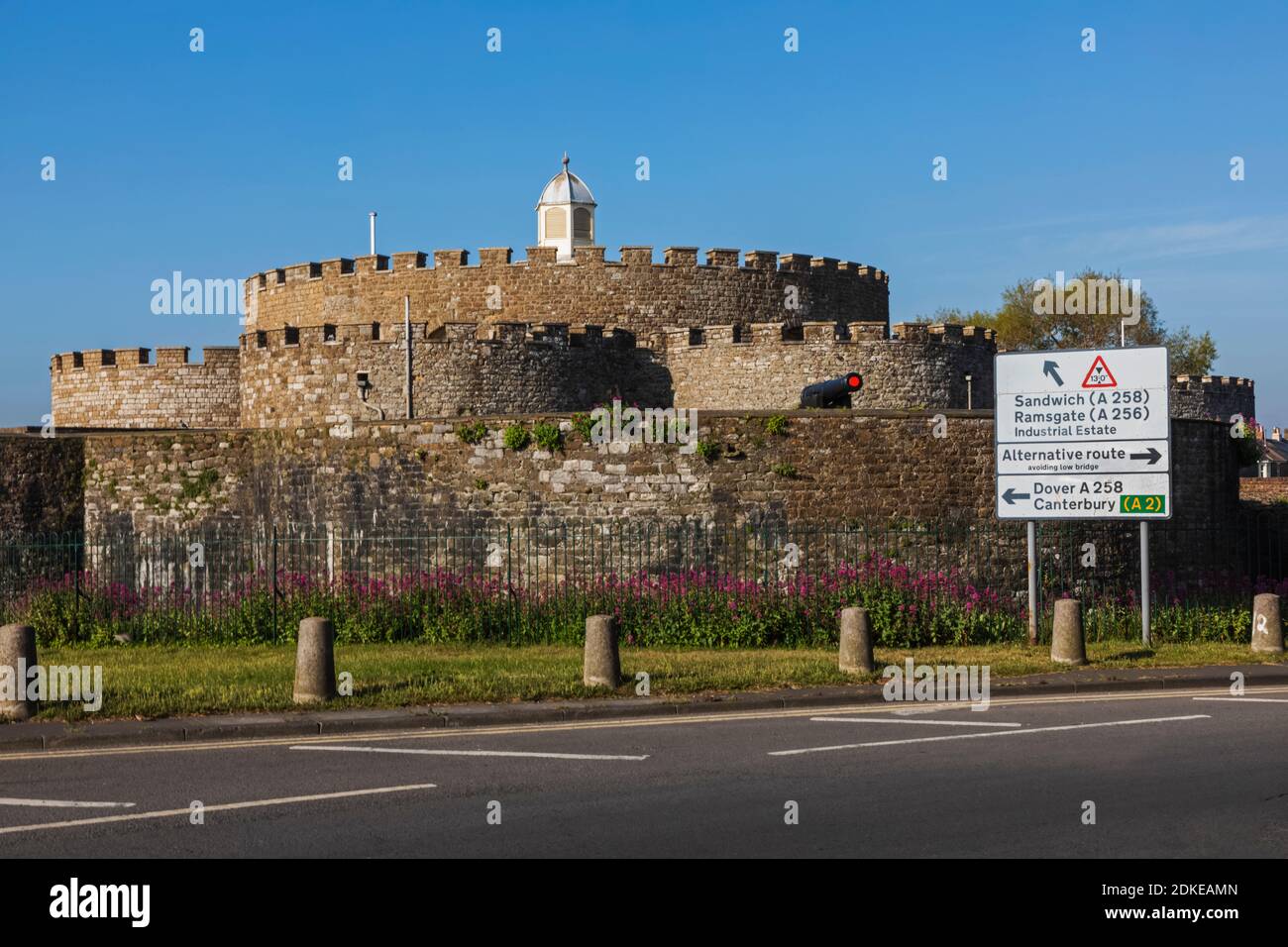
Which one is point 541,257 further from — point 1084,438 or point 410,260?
point 1084,438

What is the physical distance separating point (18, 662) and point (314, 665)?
2.80 meters

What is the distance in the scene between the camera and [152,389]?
41.5 m

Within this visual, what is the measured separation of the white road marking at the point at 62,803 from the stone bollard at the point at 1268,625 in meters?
14.4

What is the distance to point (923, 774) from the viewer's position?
10523mm

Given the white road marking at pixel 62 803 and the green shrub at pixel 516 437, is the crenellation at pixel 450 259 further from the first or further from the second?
the white road marking at pixel 62 803

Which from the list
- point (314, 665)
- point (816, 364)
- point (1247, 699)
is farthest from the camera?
point (816, 364)

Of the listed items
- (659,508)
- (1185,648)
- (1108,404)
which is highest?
(1108,404)

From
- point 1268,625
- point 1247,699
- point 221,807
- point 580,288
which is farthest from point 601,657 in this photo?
point 580,288

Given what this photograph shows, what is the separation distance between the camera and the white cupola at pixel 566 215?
4712 cm

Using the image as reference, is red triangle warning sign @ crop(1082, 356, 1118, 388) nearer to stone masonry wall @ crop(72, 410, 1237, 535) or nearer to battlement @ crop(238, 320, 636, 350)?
stone masonry wall @ crop(72, 410, 1237, 535)

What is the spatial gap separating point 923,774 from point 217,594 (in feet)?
45.8

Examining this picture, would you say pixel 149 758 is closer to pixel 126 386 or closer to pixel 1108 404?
pixel 1108 404

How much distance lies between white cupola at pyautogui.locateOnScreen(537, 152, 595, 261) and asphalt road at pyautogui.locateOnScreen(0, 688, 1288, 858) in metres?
34.9
